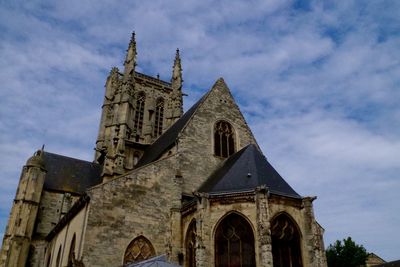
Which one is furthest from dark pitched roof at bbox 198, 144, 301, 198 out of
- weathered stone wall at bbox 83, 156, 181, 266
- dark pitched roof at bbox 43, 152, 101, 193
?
dark pitched roof at bbox 43, 152, 101, 193

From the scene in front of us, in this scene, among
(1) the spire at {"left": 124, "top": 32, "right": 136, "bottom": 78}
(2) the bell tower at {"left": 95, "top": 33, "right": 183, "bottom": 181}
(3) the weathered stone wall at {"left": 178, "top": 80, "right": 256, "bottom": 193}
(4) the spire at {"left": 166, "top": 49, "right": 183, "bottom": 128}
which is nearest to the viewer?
(3) the weathered stone wall at {"left": 178, "top": 80, "right": 256, "bottom": 193}

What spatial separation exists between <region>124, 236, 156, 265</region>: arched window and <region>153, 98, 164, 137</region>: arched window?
1801cm

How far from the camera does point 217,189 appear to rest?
12133mm

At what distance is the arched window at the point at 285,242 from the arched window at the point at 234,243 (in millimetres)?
766

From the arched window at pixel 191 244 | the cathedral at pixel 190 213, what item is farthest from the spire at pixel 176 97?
the arched window at pixel 191 244

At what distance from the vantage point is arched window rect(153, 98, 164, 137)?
30891 millimetres

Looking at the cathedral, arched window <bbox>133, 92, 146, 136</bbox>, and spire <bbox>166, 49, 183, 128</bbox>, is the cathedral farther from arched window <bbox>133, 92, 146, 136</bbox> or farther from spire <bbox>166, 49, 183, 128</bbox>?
arched window <bbox>133, 92, 146, 136</bbox>

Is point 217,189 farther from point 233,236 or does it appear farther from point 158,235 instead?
point 158,235

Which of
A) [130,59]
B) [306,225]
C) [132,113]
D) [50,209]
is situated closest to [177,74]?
[130,59]

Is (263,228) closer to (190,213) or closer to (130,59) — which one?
(190,213)

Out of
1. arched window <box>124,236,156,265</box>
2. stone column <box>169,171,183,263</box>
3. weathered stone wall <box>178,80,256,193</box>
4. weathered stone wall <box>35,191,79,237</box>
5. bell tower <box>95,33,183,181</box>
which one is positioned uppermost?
bell tower <box>95,33,183,181</box>

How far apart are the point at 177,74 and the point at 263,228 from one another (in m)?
22.6

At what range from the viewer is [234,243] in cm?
1136

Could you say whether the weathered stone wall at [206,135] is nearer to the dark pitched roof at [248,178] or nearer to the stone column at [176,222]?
the stone column at [176,222]
